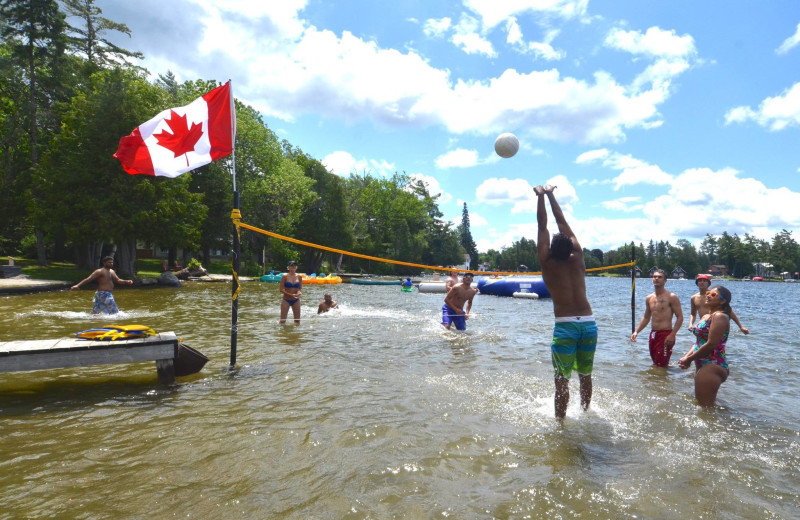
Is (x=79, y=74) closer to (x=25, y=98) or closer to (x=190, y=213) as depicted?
(x=25, y=98)

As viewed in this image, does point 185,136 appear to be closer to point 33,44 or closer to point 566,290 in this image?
A: point 566,290

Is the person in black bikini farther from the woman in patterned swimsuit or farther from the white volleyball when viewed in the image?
the woman in patterned swimsuit

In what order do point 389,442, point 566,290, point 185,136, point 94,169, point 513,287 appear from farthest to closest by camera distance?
point 513,287 → point 94,169 → point 185,136 → point 566,290 → point 389,442

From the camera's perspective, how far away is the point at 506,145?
7.79 m

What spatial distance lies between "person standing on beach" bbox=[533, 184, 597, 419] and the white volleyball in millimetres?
2881

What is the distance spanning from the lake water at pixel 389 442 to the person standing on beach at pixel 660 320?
1.12 feet

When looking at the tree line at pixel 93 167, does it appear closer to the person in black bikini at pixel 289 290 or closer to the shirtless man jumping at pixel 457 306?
the person in black bikini at pixel 289 290

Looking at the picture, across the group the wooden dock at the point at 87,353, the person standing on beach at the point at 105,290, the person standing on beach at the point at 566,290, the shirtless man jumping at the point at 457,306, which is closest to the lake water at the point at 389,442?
the wooden dock at the point at 87,353

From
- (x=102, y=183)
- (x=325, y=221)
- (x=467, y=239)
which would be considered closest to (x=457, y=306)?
(x=102, y=183)

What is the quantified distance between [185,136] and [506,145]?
5.64 meters

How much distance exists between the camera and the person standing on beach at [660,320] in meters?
8.21

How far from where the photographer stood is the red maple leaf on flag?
7.53 meters

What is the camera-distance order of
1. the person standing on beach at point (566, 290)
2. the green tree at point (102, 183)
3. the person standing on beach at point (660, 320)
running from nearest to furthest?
the person standing on beach at point (566, 290)
the person standing on beach at point (660, 320)
the green tree at point (102, 183)

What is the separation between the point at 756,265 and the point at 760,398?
16412 cm
